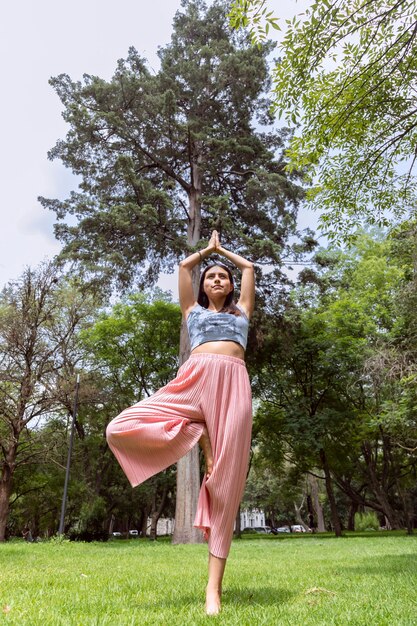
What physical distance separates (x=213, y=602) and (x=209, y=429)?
1.08 m

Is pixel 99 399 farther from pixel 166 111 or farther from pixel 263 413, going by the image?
pixel 166 111

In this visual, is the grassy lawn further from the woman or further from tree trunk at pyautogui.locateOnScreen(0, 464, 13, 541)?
tree trunk at pyautogui.locateOnScreen(0, 464, 13, 541)

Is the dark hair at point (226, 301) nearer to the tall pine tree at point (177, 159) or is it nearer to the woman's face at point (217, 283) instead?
the woman's face at point (217, 283)

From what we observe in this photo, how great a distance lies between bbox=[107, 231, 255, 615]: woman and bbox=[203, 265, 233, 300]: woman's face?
0.23m

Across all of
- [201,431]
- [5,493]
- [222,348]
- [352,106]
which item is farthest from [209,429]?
[5,493]

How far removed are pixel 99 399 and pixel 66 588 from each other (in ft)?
64.4

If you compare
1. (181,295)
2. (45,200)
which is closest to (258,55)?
(45,200)

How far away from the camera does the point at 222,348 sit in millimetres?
3910

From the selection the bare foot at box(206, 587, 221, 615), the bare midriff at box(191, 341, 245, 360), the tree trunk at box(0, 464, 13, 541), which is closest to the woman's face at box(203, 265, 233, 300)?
the bare midriff at box(191, 341, 245, 360)

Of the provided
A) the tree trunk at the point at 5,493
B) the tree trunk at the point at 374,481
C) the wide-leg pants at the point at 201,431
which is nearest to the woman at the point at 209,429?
the wide-leg pants at the point at 201,431

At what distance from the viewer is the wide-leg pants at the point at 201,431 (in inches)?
138

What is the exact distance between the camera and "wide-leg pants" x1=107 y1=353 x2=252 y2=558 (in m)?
3.51

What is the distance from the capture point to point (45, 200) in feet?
63.9

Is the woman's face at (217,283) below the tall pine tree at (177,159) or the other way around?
below
